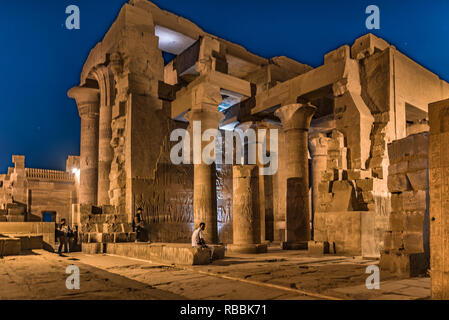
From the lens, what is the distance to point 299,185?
14.0m

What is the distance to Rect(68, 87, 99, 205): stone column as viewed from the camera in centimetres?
1859

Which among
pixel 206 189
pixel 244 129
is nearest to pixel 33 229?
pixel 206 189

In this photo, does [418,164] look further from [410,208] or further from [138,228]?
[138,228]

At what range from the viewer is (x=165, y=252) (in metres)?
8.78

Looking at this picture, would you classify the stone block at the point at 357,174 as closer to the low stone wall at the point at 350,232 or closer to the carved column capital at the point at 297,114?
the low stone wall at the point at 350,232

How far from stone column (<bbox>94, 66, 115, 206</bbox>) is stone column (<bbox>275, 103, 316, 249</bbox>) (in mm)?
7576

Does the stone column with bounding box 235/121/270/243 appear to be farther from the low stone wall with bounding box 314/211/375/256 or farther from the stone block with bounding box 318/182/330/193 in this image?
the low stone wall with bounding box 314/211/375/256

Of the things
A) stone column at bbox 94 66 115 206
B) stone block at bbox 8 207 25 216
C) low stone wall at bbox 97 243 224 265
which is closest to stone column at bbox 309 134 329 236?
stone column at bbox 94 66 115 206

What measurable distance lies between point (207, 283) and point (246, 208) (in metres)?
6.75

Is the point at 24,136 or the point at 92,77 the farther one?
the point at 24,136
